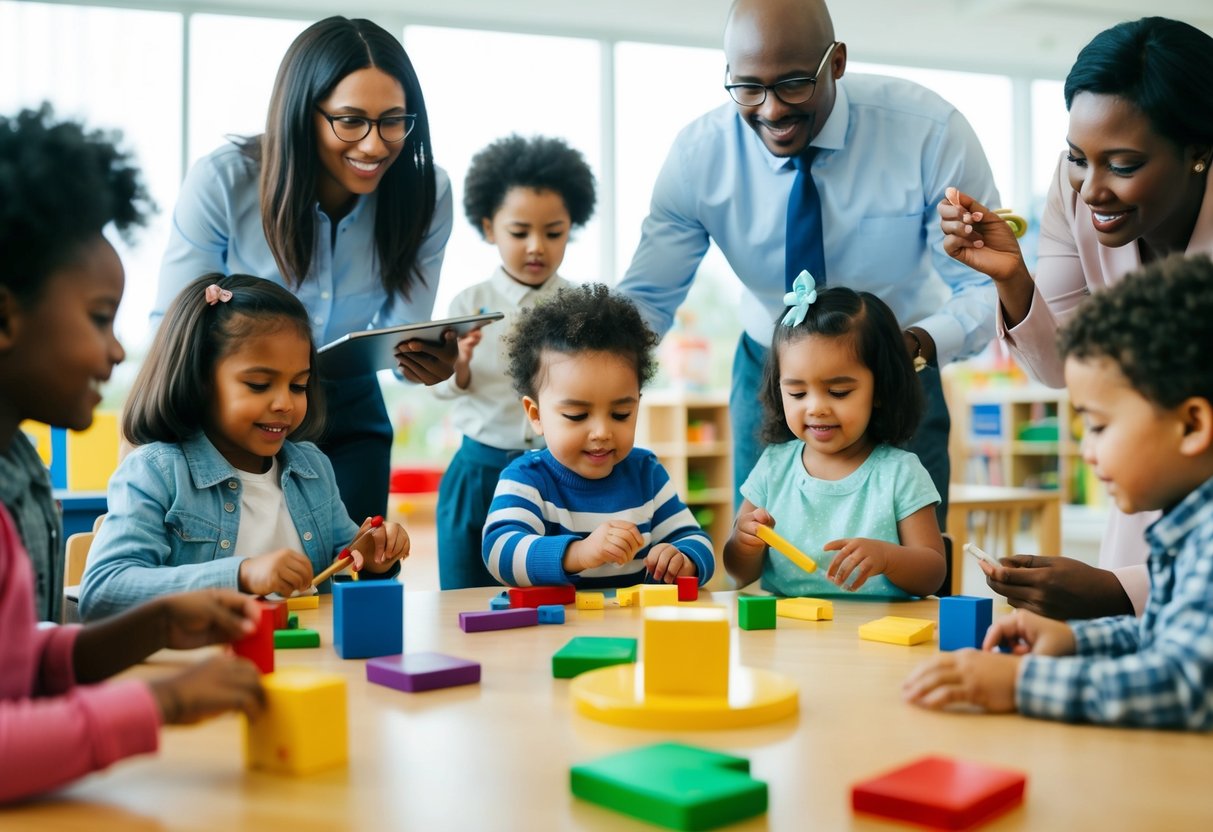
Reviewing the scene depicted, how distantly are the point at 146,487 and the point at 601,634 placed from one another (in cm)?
Answer: 68

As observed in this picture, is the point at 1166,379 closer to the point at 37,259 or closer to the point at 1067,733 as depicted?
the point at 1067,733

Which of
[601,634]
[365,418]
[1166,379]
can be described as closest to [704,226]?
[365,418]

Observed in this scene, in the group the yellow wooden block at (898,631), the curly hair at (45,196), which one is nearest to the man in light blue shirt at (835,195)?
the yellow wooden block at (898,631)

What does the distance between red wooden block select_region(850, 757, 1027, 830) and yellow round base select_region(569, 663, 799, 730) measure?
177mm

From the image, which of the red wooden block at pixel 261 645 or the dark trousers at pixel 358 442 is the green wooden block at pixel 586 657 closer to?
the red wooden block at pixel 261 645

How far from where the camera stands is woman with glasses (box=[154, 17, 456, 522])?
1927 mm

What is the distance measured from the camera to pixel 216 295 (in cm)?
165

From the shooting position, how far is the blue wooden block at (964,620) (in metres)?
1.17

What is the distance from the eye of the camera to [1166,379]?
0.89 meters

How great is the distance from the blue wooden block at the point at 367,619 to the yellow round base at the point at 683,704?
266mm

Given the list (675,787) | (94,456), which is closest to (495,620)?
A: (675,787)

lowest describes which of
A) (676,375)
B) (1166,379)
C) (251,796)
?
(251,796)

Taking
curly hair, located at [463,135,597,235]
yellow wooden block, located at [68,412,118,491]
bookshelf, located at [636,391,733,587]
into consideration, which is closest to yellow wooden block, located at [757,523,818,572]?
curly hair, located at [463,135,597,235]

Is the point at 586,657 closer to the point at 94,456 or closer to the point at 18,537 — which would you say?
the point at 18,537
